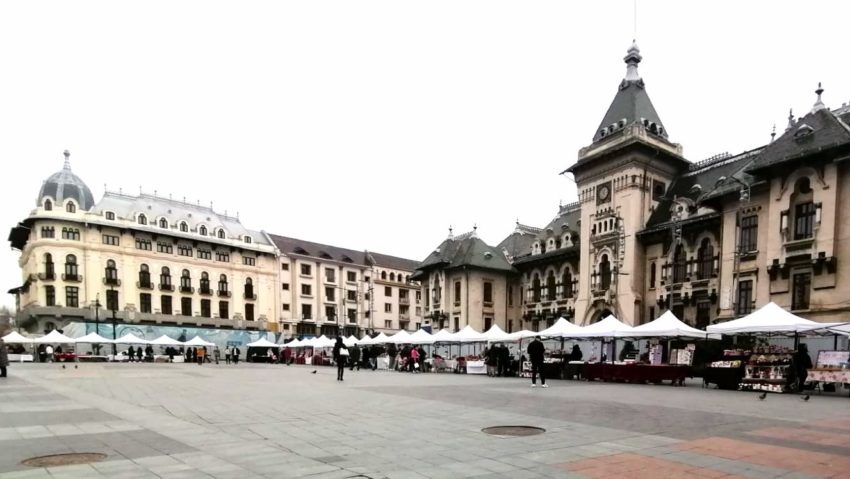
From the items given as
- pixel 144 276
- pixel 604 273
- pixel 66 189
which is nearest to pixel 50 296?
pixel 144 276

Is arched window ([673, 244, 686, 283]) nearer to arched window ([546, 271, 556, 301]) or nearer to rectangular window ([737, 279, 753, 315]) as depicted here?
rectangular window ([737, 279, 753, 315])

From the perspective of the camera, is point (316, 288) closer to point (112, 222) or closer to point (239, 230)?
point (239, 230)

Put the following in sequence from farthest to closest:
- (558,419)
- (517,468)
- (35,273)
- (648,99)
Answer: (35,273) → (648,99) → (558,419) → (517,468)

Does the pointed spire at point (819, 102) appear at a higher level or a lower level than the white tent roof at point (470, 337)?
higher

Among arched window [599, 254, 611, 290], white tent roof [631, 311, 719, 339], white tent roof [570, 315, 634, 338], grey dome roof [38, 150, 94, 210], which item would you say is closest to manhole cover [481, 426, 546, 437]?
white tent roof [631, 311, 719, 339]

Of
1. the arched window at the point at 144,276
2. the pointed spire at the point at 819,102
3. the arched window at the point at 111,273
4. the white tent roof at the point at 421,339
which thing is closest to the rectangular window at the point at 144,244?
the arched window at the point at 144,276

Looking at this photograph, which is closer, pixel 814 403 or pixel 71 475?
pixel 71 475

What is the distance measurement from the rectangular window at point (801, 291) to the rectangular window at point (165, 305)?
6340 cm

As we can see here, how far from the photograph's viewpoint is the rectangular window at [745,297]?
29703 millimetres

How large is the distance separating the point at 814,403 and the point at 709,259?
21.4 metres

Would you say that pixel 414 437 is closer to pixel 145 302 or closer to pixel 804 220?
pixel 804 220

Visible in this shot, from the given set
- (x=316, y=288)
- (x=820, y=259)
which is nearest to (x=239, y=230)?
(x=316, y=288)

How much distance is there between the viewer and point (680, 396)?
15453mm

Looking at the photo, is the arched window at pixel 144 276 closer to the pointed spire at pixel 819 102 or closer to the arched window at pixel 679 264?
the arched window at pixel 679 264
